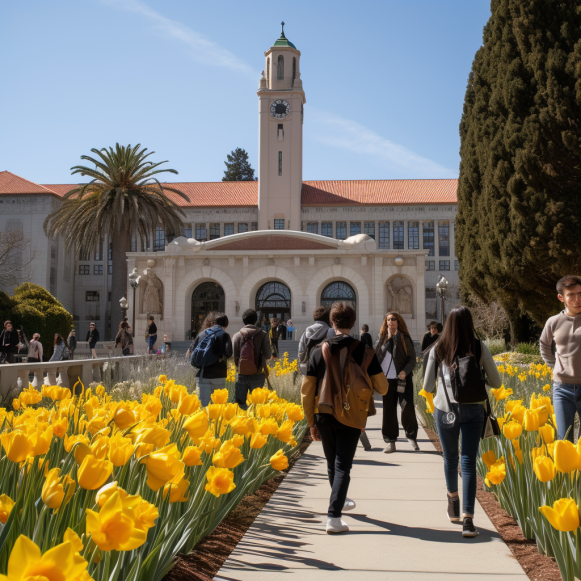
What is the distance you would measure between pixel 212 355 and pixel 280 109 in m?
50.5

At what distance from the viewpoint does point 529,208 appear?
17953 mm

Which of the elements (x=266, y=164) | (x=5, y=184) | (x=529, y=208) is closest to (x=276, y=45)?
(x=266, y=164)

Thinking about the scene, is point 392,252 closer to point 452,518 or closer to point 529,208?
point 529,208

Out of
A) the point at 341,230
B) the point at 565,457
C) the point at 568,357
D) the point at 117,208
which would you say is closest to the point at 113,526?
the point at 565,457

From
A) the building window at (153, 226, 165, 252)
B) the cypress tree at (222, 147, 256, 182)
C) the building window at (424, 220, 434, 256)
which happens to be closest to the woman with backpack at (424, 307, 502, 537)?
the building window at (424, 220, 434, 256)

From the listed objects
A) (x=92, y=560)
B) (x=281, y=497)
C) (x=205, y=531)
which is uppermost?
(x=92, y=560)

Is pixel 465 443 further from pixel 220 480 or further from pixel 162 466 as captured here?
pixel 162 466

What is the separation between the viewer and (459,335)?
485 centimetres

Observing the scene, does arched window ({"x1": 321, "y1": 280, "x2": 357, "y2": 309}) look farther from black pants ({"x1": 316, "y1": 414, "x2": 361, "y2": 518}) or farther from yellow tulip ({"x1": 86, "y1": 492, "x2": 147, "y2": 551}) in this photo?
yellow tulip ({"x1": 86, "y1": 492, "x2": 147, "y2": 551})

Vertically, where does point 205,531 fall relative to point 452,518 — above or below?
above

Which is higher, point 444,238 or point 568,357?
point 444,238

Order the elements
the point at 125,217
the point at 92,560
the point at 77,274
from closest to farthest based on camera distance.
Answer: the point at 92,560 < the point at 125,217 < the point at 77,274

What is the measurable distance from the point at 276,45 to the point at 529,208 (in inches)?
1732

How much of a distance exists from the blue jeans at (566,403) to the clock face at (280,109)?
172 ft
